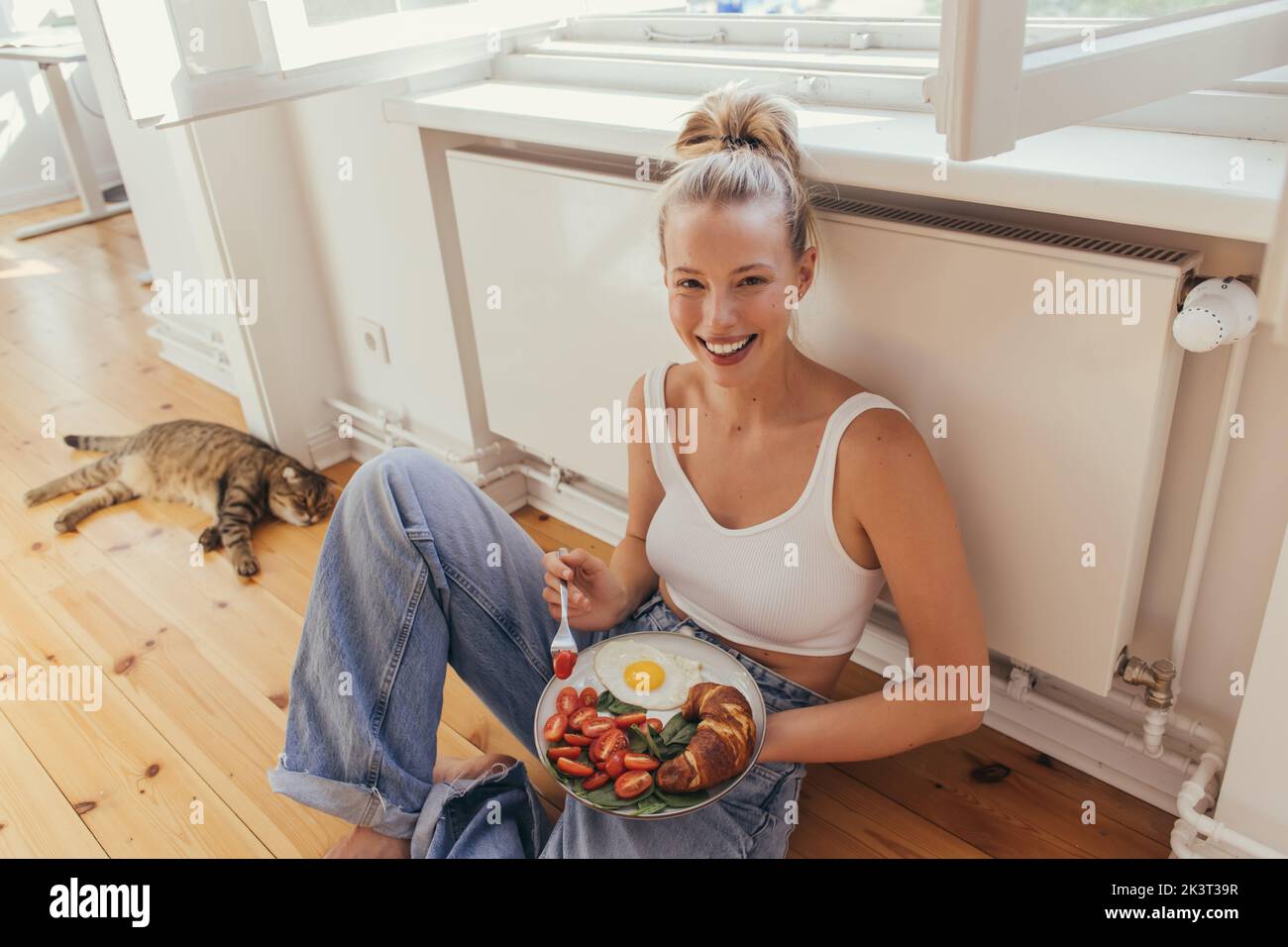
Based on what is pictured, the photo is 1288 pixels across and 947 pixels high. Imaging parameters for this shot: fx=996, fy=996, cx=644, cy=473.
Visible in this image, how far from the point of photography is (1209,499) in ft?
3.67

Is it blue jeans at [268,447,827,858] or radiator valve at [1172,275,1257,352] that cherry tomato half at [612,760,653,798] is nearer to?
blue jeans at [268,447,827,858]

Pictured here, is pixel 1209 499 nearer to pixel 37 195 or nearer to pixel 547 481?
pixel 547 481

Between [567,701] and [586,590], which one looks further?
[586,590]

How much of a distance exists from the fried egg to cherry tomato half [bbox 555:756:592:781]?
10 centimetres

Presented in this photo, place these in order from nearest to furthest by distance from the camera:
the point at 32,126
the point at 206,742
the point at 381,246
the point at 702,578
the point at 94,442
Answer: the point at 702,578 → the point at 206,742 → the point at 381,246 → the point at 94,442 → the point at 32,126

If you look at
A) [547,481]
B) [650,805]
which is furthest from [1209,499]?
[547,481]

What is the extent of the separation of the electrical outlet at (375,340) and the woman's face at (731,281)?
128 cm

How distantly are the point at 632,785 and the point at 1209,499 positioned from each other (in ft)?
2.35

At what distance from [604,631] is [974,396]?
572mm

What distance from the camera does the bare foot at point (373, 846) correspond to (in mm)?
1238

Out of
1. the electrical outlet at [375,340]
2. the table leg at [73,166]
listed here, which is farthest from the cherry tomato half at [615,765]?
the table leg at [73,166]

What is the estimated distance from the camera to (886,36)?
Answer: 1471 mm
